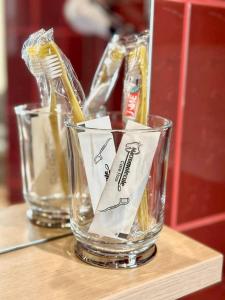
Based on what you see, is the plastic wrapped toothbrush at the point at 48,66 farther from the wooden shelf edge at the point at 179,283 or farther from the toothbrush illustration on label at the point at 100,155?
the wooden shelf edge at the point at 179,283

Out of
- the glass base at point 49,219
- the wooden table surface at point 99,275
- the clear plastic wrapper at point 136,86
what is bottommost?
the wooden table surface at point 99,275

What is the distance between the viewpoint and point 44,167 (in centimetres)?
47

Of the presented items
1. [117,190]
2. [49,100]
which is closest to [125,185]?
[117,190]

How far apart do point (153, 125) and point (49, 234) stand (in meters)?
0.14

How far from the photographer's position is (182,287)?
383 millimetres

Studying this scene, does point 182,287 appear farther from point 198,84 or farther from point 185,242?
point 198,84

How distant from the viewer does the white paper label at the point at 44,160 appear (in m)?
0.46

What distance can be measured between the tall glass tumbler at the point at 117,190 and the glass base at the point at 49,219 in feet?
0.21

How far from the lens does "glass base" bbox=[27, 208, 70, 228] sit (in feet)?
1.52

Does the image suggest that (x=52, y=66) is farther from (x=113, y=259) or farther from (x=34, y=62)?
(x=113, y=259)

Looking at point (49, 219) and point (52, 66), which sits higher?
point (52, 66)

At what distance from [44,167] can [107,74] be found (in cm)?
11

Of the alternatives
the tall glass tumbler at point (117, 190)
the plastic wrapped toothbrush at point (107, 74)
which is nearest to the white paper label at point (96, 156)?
the tall glass tumbler at point (117, 190)

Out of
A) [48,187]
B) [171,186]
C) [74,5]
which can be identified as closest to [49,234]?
[48,187]
